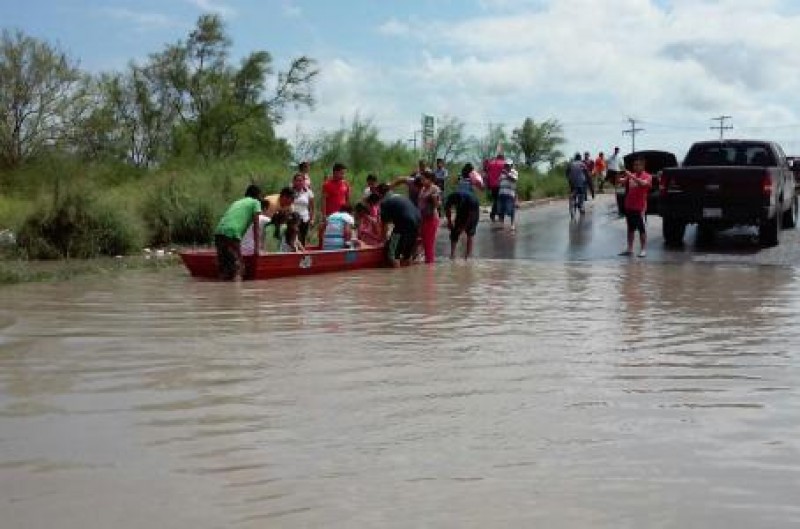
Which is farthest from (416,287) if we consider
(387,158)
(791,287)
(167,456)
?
(387,158)

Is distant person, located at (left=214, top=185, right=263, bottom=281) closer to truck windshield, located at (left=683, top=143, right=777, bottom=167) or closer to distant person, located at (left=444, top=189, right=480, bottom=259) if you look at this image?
distant person, located at (left=444, top=189, right=480, bottom=259)

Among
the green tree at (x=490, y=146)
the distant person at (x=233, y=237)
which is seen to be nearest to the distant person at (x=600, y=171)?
the green tree at (x=490, y=146)

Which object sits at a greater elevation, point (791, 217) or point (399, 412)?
point (791, 217)

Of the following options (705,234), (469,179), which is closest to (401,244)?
(469,179)

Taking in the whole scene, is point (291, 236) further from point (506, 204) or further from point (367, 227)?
point (506, 204)

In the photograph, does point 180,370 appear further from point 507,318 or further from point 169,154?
point 169,154

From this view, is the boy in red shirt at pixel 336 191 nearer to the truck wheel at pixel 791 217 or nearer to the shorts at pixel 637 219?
the shorts at pixel 637 219

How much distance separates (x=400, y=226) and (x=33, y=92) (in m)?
19.1

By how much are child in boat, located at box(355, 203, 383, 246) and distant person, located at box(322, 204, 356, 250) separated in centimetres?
95

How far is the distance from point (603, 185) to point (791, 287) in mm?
29736

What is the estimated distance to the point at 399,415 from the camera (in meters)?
6.33

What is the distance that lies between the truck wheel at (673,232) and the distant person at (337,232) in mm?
6336

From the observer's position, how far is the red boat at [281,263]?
14.5m

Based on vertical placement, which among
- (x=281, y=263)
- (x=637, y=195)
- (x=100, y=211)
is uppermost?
(x=637, y=195)
